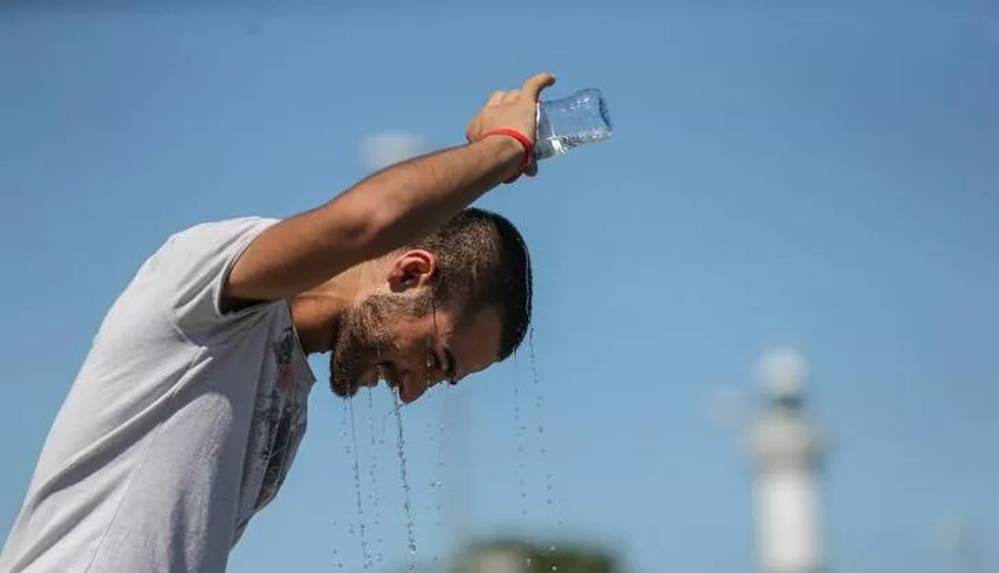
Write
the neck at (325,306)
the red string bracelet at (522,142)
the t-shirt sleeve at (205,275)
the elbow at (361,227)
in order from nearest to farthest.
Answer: the elbow at (361,227), the t-shirt sleeve at (205,275), the red string bracelet at (522,142), the neck at (325,306)

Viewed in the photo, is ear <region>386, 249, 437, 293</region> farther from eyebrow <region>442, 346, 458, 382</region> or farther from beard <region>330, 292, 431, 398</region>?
eyebrow <region>442, 346, 458, 382</region>

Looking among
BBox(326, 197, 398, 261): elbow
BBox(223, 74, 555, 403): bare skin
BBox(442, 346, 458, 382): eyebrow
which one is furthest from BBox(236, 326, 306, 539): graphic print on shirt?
BBox(326, 197, 398, 261): elbow

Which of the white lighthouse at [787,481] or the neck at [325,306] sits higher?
the white lighthouse at [787,481]

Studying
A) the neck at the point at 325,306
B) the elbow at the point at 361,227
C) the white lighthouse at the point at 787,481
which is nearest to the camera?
the elbow at the point at 361,227

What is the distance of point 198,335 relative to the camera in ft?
13.1

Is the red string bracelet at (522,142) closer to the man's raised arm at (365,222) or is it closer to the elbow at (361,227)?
the man's raised arm at (365,222)

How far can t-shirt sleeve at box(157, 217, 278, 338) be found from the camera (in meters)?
3.94

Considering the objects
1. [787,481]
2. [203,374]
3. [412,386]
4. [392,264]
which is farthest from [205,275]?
[787,481]

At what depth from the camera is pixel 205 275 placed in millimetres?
→ 3943

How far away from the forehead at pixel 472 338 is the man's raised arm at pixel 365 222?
0.58 m

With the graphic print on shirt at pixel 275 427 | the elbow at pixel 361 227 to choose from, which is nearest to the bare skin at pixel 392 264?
the elbow at pixel 361 227

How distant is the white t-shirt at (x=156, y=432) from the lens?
13.1 ft

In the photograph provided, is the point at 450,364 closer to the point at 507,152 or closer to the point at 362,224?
the point at 507,152

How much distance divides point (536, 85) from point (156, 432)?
→ 46.5 inches
